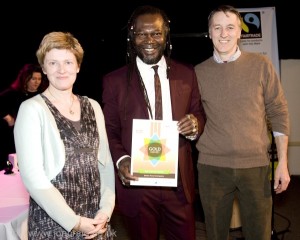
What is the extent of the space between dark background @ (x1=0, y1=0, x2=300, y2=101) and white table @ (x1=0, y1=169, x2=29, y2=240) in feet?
13.6

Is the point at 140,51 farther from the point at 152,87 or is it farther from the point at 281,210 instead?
the point at 281,210

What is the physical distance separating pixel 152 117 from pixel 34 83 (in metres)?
3.84

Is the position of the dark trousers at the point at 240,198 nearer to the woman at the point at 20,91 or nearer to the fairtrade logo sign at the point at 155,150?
the fairtrade logo sign at the point at 155,150

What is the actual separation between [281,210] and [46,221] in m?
4.09

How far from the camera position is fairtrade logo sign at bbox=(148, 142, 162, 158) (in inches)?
88.4

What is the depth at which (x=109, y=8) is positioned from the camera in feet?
24.0

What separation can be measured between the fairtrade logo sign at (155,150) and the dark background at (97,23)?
14.9ft

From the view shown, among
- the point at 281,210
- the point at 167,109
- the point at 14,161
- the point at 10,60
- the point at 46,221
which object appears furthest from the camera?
the point at 10,60

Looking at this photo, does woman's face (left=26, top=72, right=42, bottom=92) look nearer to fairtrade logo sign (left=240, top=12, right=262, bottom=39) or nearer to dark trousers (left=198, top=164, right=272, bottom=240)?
fairtrade logo sign (left=240, top=12, right=262, bottom=39)

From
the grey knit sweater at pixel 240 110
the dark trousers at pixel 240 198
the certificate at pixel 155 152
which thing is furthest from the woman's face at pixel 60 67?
the dark trousers at pixel 240 198

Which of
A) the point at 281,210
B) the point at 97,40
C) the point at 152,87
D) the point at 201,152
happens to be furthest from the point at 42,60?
the point at 97,40

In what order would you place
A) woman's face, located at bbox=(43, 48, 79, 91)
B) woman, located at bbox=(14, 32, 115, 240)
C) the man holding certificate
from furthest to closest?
the man holding certificate
woman's face, located at bbox=(43, 48, 79, 91)
woman, located at bbox=(14, 32, 115, 240)

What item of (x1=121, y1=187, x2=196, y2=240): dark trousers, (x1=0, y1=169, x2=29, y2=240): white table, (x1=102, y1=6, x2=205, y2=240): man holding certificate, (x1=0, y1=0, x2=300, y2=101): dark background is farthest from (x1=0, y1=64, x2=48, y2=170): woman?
(x1=121, y1=187, x2=196, y2=240): dark trousers

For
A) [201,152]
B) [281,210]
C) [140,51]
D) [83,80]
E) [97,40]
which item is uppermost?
[97,40]
